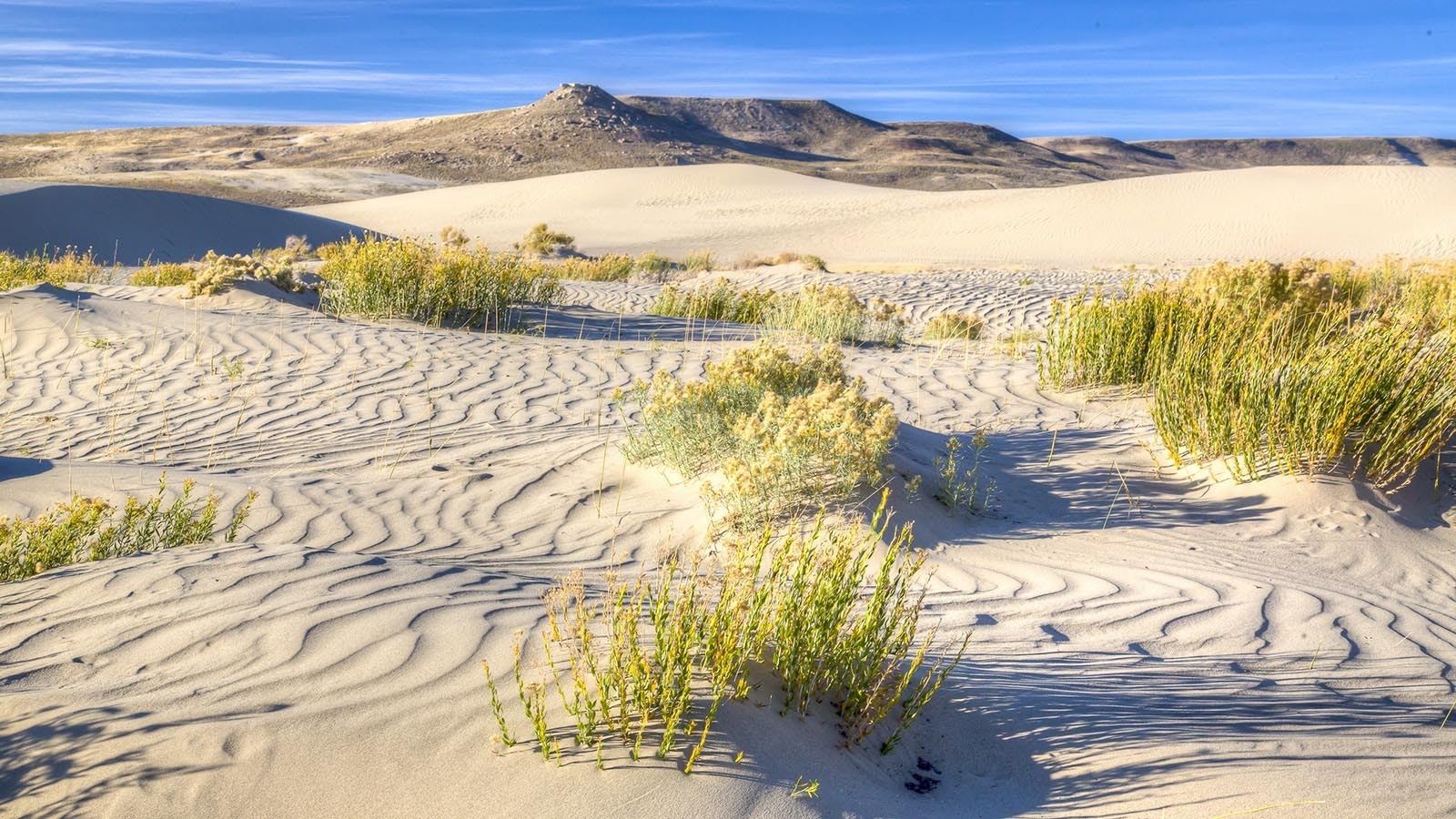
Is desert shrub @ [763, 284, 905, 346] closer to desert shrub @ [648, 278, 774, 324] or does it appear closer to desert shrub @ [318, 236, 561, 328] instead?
desert shrub @ [648, 278, 774, 324]

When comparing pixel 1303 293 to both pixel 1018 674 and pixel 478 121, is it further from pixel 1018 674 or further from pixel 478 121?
pixel 478 121

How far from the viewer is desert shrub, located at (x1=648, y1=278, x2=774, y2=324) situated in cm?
1455

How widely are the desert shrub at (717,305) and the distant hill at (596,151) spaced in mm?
40044

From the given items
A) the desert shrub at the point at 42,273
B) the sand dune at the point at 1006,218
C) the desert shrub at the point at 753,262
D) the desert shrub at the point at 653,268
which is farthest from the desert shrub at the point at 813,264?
the desert shrub at the point at 42,273

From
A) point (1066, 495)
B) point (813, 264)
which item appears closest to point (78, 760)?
point (1066, 495)

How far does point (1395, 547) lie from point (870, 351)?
21.2 ft

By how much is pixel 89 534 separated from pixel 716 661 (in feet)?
9.31

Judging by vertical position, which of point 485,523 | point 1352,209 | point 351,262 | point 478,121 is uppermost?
point 478,121

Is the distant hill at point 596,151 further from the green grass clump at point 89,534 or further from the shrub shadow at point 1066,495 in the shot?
the shrub shadow at point 1066,495

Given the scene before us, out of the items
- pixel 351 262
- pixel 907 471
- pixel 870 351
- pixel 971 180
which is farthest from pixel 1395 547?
pixel 971 180

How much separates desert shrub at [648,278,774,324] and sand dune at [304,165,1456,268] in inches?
487

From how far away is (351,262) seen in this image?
12.1 m

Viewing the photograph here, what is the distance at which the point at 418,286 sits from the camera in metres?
11.9

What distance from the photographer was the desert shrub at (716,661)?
2.72m
